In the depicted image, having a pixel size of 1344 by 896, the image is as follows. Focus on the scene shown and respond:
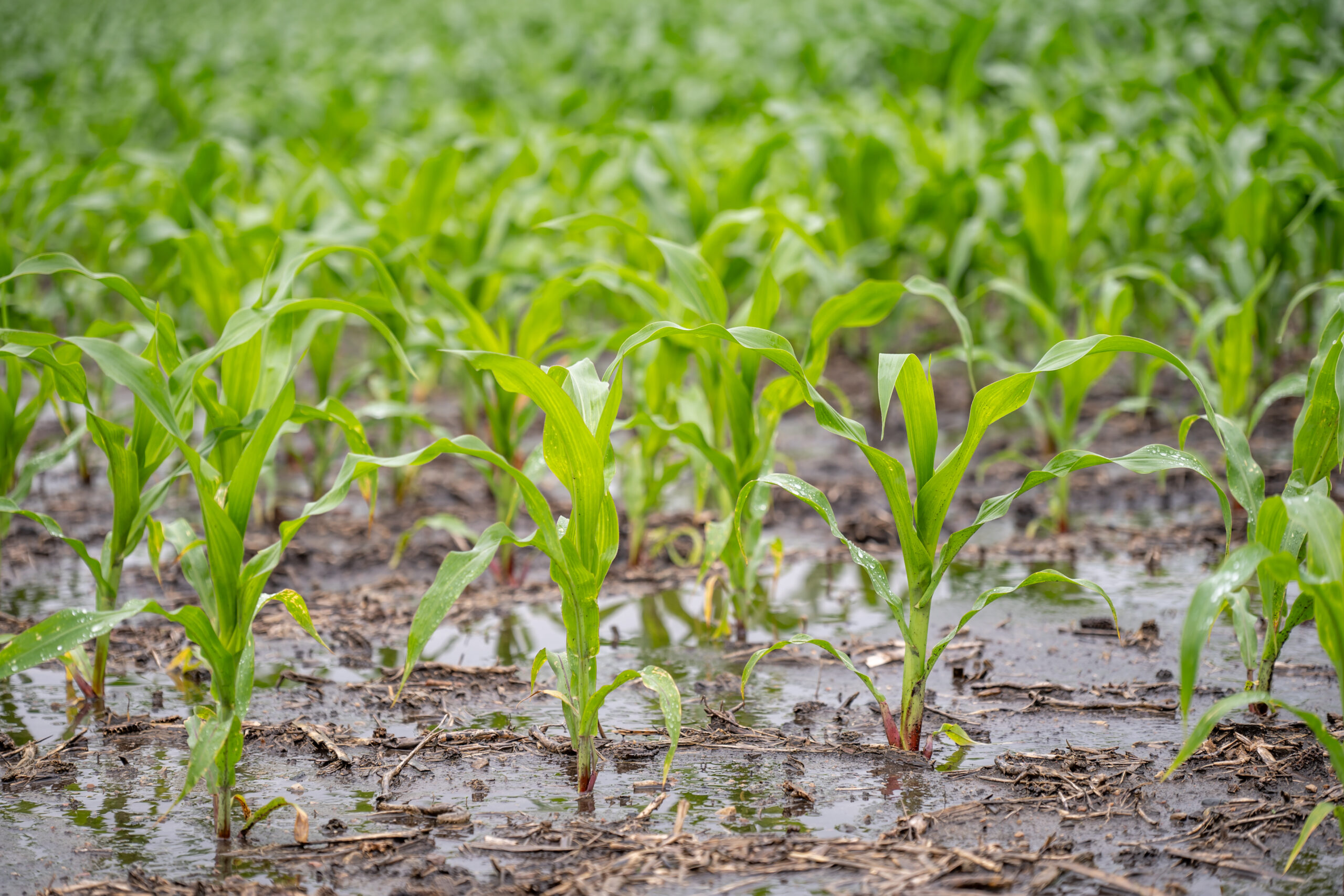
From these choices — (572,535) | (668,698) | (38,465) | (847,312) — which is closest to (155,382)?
(572,535)

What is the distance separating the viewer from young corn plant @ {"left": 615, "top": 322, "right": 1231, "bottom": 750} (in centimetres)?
171

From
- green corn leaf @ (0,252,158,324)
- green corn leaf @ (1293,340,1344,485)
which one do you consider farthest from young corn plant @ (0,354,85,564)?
green corn leaf @ (1293,340,1344,485)

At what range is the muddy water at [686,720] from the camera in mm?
1672

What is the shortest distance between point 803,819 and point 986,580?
4.30 ft

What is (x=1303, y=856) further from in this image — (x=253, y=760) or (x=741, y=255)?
(x=741, y=255)

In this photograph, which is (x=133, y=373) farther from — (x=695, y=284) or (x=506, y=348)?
(x=506, y=348)

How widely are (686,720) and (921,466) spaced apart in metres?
0.69

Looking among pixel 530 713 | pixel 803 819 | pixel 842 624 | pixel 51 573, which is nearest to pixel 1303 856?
pixel 803 819

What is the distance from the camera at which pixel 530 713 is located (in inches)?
84.0

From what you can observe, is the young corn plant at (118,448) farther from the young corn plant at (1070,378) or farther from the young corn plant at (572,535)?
the young corn plant at (1070,378)

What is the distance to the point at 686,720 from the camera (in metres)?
2.07


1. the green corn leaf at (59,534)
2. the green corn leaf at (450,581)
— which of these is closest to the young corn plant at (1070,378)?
the green corn leaf at (450,581)

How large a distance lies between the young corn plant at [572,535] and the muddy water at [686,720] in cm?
19

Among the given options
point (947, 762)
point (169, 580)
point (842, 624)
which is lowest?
point (947, 762)
